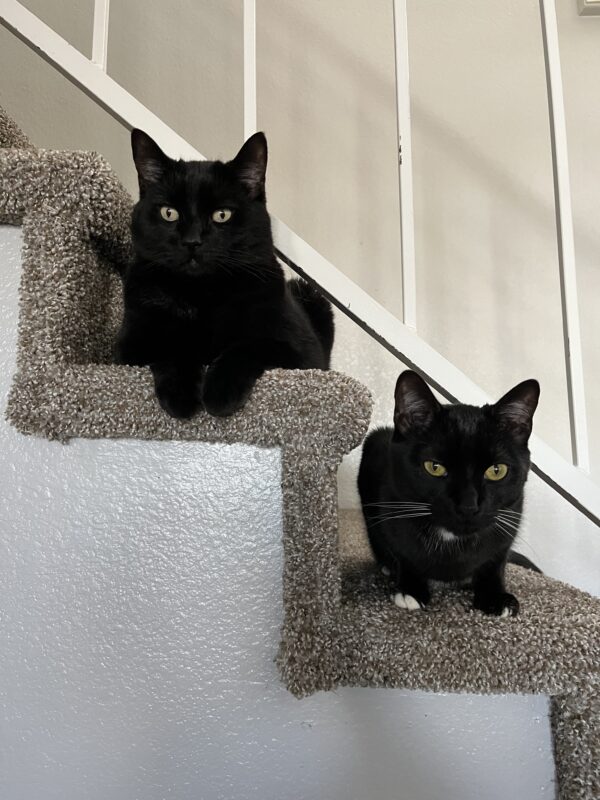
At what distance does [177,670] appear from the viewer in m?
0.64

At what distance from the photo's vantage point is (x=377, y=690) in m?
0.66

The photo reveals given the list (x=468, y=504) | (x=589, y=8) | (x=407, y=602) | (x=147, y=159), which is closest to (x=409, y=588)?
(x=407, y=602)

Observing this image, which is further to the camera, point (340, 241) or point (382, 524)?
point (340, 241)

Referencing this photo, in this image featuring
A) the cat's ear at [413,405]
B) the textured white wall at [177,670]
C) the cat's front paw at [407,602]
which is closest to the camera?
the textured white wall at [177,670]

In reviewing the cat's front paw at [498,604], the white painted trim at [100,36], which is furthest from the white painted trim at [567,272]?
the white painted trim at [100,36]

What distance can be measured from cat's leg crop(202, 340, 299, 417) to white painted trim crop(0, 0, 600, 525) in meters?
0.20

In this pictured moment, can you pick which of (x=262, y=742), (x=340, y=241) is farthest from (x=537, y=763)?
(x=340, y=241)

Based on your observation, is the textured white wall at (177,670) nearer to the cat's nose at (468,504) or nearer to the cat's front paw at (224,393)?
the cat's front paw at (224,393)

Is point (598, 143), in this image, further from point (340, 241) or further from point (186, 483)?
point (186, 483)

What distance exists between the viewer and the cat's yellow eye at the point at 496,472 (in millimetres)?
782

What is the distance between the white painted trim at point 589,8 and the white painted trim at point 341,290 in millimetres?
1473

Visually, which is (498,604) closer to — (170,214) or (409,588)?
(409,588)

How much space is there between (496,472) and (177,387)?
1.49 feet

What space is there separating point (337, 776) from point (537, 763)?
0.77 feet
